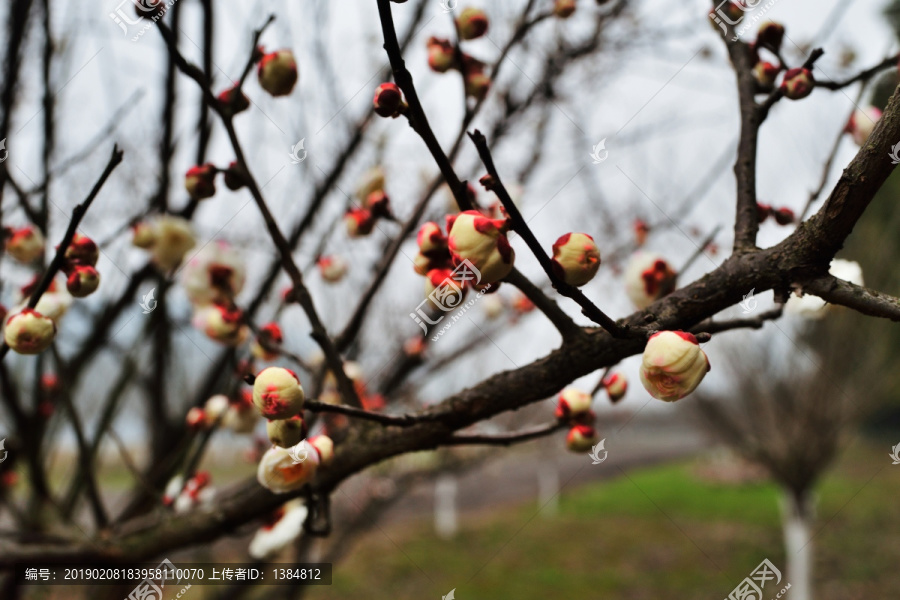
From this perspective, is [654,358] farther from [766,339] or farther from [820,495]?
[820,495]

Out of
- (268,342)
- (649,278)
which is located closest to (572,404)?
(649,278)

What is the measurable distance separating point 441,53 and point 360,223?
308mm

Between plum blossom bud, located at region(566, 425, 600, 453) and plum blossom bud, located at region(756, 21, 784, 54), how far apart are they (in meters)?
0.63

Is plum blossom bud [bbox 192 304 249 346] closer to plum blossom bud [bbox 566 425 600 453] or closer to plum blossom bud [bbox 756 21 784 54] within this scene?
plum blossom bud [bbox 566 425 600 453]

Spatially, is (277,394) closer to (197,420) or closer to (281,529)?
(281,529)

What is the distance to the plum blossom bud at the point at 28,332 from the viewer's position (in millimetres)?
756

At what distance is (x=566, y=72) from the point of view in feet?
7.25

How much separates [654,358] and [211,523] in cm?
71

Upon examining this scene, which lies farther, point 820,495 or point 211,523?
point 820,495

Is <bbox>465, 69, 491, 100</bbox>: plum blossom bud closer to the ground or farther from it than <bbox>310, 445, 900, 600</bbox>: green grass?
closer to the ground

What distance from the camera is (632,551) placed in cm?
683

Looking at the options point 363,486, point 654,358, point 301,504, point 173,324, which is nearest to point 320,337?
point 301,504

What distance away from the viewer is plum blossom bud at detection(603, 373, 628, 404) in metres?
0.95

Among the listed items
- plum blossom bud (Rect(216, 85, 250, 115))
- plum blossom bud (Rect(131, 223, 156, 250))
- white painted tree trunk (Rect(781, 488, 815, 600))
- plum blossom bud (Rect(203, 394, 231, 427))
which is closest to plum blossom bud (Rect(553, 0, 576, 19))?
plum blossom bud (Rect(216, 85, 250, 115))
